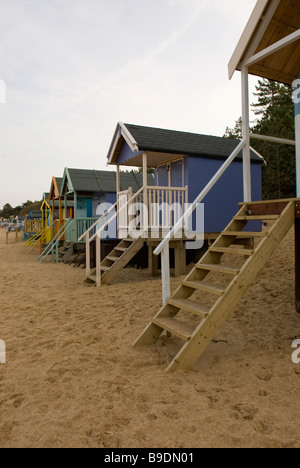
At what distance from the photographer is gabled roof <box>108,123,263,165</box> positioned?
31.2 feet

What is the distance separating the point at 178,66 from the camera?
13.0 m

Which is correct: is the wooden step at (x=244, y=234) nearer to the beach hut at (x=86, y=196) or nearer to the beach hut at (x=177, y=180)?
the beach hut at (x=177, y=180)

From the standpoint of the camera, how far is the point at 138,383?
3.34m

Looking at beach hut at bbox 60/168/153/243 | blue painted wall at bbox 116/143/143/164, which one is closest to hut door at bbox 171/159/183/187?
blue painted wall at bbox 116/143/143/164

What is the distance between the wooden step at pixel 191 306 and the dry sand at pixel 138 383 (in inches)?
24.7

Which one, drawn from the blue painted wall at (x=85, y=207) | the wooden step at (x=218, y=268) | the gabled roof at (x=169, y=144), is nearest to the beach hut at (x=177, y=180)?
the gabled roof at (x=169, y=144)

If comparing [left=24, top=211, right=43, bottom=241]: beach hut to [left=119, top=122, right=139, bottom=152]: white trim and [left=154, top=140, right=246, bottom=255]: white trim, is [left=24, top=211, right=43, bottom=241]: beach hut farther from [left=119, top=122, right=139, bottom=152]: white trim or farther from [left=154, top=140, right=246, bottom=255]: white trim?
[left=154, top=140, right=246, bottom=255]: white trim

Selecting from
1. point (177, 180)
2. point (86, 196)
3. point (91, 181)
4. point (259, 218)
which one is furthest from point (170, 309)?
point (86, 196)

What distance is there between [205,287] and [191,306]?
309 millimetres

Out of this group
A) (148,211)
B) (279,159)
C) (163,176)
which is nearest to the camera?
(148,211)

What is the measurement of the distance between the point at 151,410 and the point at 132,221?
7353 mm

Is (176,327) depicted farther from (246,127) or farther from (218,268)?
(246,127)

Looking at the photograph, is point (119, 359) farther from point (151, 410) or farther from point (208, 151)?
point (208, 151)
